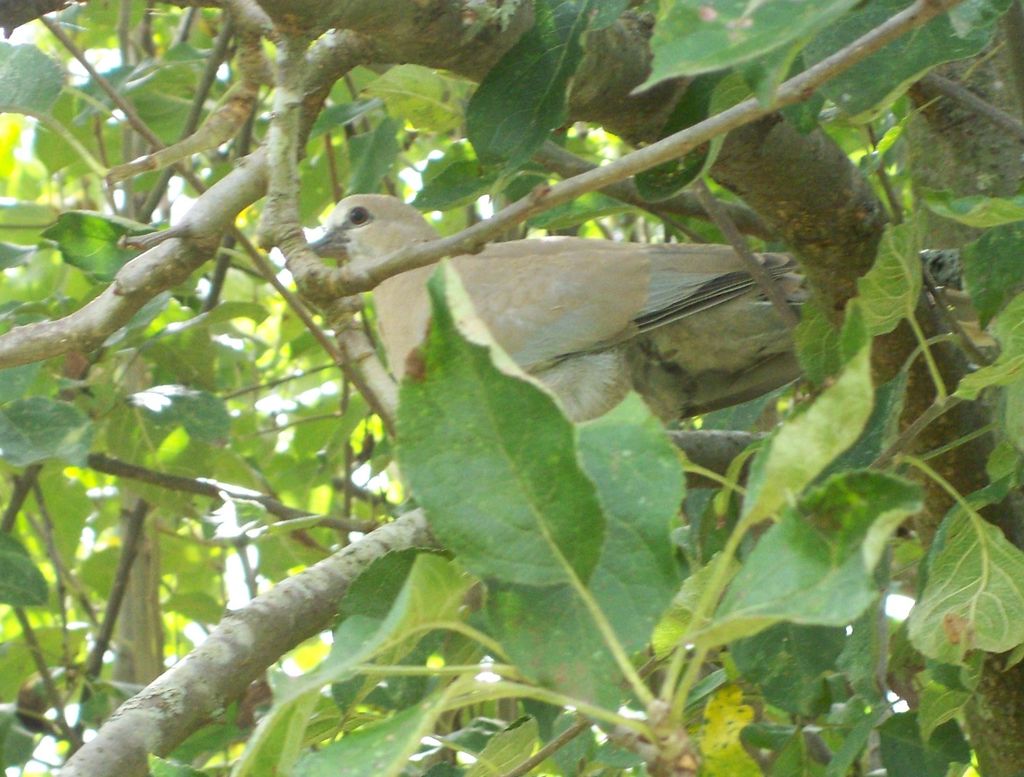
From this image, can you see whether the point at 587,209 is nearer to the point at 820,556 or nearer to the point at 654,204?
the point at 654,204

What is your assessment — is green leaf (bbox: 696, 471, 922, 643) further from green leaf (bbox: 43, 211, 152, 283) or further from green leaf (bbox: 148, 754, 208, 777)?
green leaf (bbox: 43, 211, 152, 283)

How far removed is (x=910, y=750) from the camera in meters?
1.64

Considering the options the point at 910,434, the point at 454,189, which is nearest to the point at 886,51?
the point at 910,434

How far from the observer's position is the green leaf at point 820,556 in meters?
0.77

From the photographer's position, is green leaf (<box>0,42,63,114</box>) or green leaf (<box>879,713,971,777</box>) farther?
green leaf (<box>0,42,63,114</box>)

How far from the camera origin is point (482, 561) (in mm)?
917

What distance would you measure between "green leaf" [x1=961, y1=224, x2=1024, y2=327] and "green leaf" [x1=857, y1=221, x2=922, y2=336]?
127mm

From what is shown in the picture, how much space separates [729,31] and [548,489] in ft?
1.12

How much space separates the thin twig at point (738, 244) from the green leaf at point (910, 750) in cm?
79

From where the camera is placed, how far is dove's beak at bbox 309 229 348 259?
352 centimetres

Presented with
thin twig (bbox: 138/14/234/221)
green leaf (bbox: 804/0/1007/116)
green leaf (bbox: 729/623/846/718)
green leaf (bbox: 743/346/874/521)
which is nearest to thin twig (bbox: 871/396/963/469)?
green leaf (bbox: 729/623/846/718)

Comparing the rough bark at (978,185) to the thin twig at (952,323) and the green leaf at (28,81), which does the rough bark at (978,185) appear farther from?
the green leaf at (28,81)

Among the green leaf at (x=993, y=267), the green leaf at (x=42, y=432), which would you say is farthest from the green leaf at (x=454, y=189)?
the green leaf at (x=42, y=432)

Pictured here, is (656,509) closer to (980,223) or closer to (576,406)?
(980,223)
